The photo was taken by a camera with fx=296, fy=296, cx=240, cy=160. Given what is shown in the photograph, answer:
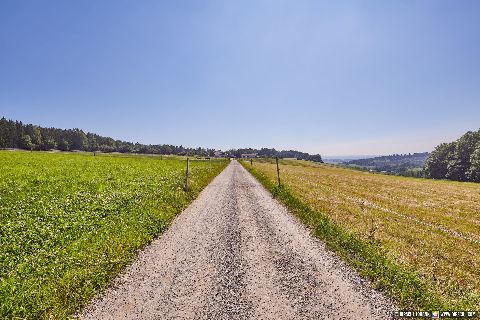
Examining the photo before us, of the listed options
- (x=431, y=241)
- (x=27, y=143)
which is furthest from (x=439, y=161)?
(x=27, y=143)

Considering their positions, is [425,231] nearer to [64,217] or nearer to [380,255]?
[380,255]

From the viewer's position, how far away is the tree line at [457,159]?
99.8 m

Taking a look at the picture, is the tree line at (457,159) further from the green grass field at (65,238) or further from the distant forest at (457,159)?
the green grass field at (65,238)

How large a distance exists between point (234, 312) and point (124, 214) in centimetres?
1114

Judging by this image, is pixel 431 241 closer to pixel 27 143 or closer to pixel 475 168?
pixel 475 168

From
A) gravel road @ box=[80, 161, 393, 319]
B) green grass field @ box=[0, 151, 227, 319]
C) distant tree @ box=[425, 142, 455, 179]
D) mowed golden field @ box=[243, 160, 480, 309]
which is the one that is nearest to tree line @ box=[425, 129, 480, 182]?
distant tree @ box=[425, 142, 455, 179]

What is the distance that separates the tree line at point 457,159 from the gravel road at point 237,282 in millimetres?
107249

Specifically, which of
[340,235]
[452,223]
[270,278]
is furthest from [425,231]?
[270,278]

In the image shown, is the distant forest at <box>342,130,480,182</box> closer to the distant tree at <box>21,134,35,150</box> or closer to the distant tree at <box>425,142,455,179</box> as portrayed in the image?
the distant tree at <box>425,142,455,179</box>

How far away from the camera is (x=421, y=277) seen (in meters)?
9.54

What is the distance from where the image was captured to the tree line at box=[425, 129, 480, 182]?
328ft

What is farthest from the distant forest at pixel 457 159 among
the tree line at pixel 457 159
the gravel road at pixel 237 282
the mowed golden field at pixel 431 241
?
the gravel road at pixel 237 282

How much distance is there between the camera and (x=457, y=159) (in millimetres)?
109375

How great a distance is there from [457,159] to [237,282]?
128m
